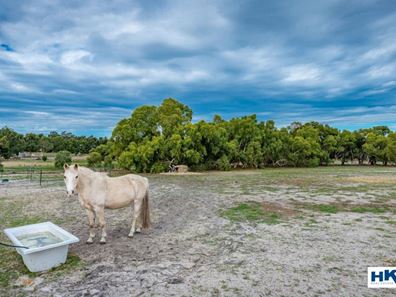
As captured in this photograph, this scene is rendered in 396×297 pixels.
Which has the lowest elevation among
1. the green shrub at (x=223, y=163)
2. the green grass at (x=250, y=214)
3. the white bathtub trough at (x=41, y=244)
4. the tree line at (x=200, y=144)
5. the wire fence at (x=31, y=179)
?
the wire fence at (x=31, y=179)

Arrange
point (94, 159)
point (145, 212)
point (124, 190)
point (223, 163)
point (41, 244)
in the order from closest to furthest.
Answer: point (41, 244)
point (124, 190)
point (145, 212)
point (94, 159)
point (223, 163)

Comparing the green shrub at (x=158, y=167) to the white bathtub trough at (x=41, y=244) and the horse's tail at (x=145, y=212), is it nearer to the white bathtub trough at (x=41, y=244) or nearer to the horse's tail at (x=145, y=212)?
the horse's tail at (x=145, y=212)

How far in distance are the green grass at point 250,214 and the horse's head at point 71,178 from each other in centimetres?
371

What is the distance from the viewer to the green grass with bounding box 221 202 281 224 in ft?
20.0

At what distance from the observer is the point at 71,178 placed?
396 centimetres

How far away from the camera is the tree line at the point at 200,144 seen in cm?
2023

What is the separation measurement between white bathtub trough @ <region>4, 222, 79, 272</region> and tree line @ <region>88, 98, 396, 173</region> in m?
15.0

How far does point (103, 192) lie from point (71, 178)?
76 centimetres

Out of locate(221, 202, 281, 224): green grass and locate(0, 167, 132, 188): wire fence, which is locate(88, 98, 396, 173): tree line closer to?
locate(0, 167, 132, 188): wire fence

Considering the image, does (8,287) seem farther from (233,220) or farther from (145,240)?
(233,220)

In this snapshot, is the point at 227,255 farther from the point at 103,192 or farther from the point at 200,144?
the point at 200,144

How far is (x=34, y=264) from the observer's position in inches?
134

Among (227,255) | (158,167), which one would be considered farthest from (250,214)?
(158,167)

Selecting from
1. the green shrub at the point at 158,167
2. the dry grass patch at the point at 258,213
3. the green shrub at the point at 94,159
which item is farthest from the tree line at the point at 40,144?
the dry grass patch at the point at 258,213
